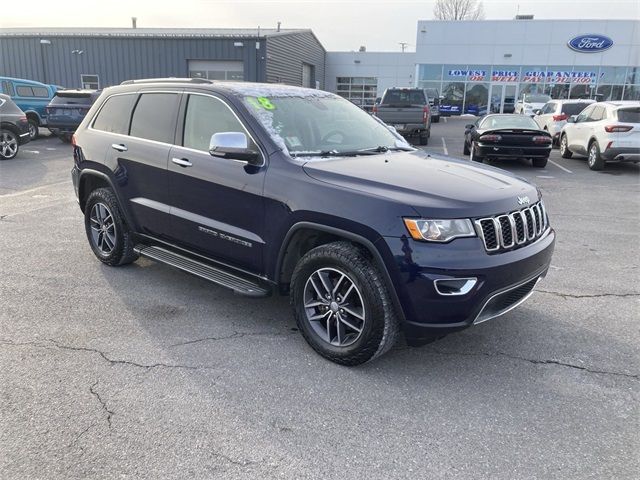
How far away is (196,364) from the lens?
355cm

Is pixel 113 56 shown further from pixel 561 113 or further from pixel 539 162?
pixel 539 162

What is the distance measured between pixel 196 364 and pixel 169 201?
61.5 inches

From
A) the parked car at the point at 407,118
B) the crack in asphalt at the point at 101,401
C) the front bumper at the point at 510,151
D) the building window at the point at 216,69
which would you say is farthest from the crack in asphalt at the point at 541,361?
the building window at the point at 216,69

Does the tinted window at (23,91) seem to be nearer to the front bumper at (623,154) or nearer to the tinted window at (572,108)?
the front bumper at (623,154)

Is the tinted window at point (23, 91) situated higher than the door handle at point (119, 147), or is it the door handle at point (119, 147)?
the tinted window at point (23, 91)

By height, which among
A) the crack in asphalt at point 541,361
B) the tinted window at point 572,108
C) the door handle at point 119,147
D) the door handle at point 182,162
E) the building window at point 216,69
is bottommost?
the crack in asphalt at point 541,361

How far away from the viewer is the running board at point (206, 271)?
12.7ft

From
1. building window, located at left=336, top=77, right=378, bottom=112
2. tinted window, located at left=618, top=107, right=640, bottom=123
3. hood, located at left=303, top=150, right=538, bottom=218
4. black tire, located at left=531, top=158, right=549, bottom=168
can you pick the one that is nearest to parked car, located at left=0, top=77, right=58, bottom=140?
black tire, located at left=531, top=158, right=549, bottom=168

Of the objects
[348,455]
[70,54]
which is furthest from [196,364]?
[70,54]

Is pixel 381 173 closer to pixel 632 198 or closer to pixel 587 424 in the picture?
pixel 587 424

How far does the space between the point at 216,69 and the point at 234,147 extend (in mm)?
28936

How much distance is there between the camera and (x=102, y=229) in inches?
211

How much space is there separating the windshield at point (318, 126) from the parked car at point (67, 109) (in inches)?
555

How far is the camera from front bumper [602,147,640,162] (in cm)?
1195
